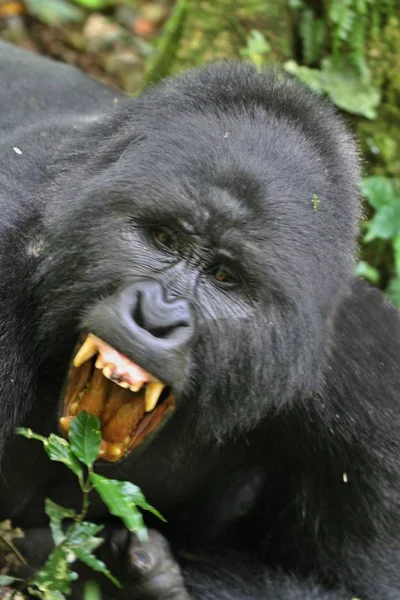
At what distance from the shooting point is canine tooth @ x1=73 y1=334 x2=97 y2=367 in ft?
9.84

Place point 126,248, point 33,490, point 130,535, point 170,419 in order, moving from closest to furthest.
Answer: point 126,248 → point 170,419 → point 130,535 → point 33,490

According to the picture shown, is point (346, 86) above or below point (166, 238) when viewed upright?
above

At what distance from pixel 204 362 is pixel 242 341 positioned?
0.45 ft

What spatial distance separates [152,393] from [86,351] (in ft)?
0.79

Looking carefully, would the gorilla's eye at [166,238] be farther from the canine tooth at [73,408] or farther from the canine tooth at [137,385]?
the canine tooth at [73,408]

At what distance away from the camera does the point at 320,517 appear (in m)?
3.83

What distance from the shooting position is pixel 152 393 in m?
2.99

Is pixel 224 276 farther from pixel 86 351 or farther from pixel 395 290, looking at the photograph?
pixel 395 290

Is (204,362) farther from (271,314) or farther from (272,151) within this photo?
(272,151)

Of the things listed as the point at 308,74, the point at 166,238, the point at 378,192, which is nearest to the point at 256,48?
the point at 308,74

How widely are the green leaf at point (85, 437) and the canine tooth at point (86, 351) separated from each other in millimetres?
170

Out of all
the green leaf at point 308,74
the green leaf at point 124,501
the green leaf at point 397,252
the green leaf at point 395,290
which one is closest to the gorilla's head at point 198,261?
the green leaf at point 124,501

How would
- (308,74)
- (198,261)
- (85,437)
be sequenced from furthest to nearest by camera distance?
1. (308,74)
2. (198,261)
3. (85,437)

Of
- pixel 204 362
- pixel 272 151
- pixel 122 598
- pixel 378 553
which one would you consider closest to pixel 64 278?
pixel 204 362
